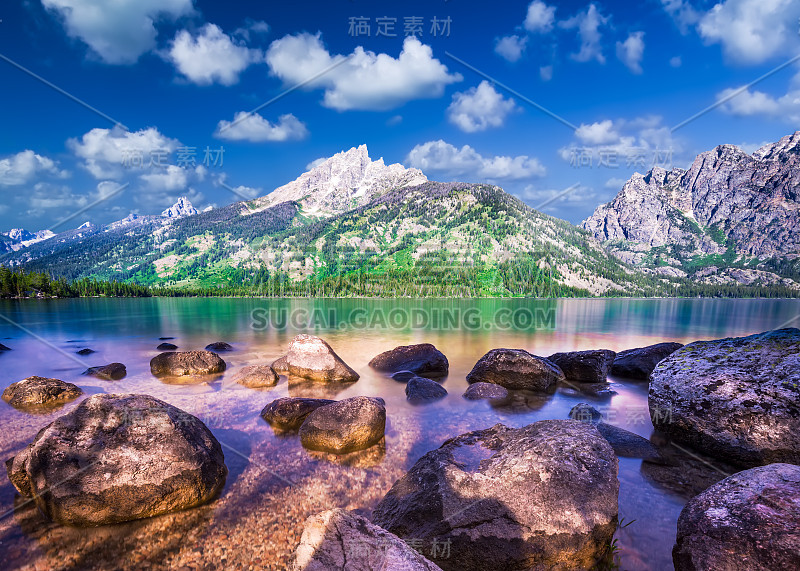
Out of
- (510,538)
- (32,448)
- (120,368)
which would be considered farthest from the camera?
(120,368)

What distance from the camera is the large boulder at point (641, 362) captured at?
75.8ft

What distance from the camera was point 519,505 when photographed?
23.0 ft

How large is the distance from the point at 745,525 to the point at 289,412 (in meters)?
12.9

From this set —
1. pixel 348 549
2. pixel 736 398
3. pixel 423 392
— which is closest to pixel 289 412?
pixel 423 392

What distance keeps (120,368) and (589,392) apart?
28.2 m

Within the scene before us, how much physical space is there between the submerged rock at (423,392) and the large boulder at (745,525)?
11649mm

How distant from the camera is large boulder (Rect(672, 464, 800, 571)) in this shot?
5363 mm

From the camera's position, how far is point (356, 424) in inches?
479

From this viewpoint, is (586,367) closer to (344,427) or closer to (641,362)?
(641,362)

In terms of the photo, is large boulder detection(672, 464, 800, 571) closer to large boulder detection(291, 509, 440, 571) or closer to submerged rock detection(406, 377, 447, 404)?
large boulder detection(291, 509, 440, 571)

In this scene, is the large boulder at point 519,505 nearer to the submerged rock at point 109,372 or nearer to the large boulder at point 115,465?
the large boulder at point 115,465

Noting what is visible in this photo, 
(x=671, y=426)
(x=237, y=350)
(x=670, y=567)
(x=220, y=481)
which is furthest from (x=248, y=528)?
(x=237, y=350)

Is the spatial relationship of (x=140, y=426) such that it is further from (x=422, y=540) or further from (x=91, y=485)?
(x=422, y=540)

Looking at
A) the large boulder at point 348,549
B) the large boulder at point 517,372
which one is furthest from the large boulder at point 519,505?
the large boulder at point 517,372
